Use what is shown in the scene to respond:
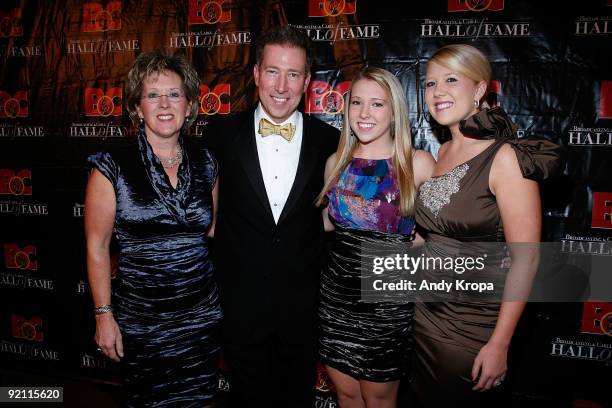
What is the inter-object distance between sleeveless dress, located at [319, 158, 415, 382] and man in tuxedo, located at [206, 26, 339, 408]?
0.14 metres

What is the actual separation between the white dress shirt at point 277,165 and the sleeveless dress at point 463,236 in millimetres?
661

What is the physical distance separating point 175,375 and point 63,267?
2155 millimetres

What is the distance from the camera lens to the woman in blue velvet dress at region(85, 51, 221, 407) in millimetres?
1672

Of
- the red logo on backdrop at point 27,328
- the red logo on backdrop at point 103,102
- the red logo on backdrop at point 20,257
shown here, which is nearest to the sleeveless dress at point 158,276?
the red logo on backdrop at point 103,102

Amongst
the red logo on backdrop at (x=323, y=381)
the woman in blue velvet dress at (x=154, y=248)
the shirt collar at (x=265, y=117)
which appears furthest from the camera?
the red logo on backdrop at (x=323, y=381)

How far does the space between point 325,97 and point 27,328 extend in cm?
335

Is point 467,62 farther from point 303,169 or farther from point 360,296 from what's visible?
point 360,296

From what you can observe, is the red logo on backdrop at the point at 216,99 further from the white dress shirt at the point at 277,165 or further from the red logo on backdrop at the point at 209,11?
the white dress shirt at the point at 277,165

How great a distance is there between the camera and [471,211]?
1521 millimetres

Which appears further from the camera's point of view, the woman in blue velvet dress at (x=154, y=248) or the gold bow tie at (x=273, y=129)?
the gold bow tie at (x=273, y=129)

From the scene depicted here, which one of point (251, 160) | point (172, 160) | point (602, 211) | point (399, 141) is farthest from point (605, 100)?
point (172, 160)

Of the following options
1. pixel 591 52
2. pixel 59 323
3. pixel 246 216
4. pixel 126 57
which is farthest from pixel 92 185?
pixel 591 52

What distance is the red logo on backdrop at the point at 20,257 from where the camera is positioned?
340cm

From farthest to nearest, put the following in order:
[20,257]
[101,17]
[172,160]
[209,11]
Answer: [20,257] → [101,17] → [209,11] → [172,160]
